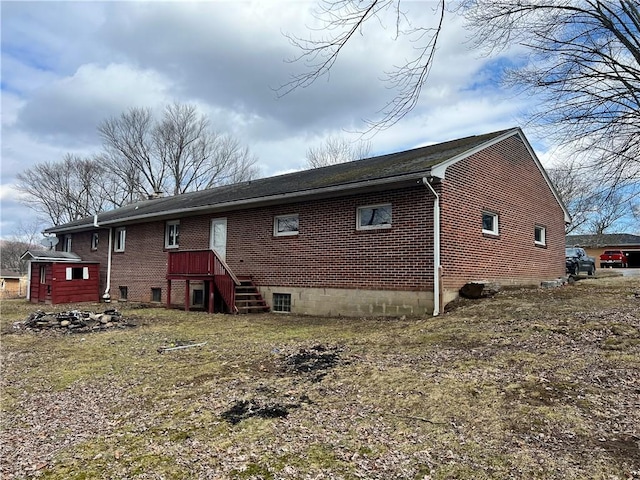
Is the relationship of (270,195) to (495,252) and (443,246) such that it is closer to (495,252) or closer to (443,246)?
(443,246)

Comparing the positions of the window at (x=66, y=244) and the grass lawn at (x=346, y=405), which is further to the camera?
the window at (x=66, y=244)

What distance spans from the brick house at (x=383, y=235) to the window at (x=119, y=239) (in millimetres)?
3029

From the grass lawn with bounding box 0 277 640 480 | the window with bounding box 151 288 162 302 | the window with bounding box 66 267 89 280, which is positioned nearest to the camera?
the grass lawn with bounding box 0 277 640 480

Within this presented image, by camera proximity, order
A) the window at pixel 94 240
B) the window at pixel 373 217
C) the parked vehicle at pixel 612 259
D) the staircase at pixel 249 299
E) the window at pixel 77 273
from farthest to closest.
→ the parked vehicle at pixel 612 259 → the window at pixel 94 240 → the window at pixel 77 273 → the staircase at pixel 249 299 → the window at pixel 373 217

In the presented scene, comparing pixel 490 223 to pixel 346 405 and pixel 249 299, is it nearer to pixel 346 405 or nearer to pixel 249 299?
pixel 249 299

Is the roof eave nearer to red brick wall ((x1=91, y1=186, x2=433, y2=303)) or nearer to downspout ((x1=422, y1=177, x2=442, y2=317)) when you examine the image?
red brick wall ((x1=91, y1=186, x2=433, y2=303))

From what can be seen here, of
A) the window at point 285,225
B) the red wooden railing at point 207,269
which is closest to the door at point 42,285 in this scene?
the red wooden railing at point 207,269

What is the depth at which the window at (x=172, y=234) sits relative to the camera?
55.2 feet

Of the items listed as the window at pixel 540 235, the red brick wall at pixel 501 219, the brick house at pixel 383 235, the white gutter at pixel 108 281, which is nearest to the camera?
the brick house at pixel 383 235

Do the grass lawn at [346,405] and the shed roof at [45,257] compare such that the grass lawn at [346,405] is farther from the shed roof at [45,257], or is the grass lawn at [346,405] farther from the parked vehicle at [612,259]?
the parked vehicle at [612,259]

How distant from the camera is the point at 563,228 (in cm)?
1669

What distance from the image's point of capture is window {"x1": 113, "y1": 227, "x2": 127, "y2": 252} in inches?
763

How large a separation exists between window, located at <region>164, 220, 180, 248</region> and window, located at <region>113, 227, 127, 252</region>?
3242 millimetres

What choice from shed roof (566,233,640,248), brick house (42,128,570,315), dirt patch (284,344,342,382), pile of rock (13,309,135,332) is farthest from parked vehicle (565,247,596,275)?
shed roof (566,233,640,248)
